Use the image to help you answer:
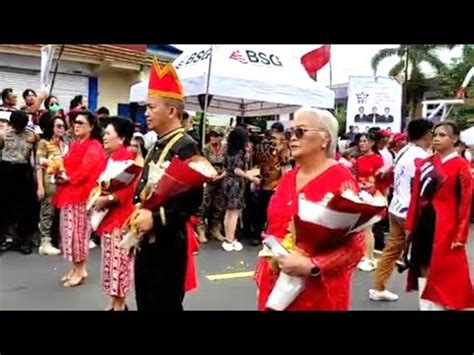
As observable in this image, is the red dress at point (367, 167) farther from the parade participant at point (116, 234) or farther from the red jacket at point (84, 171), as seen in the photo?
the parade participant at point (116, 234)

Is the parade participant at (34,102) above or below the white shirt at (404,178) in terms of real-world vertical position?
above

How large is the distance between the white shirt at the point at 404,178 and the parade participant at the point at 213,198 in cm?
265

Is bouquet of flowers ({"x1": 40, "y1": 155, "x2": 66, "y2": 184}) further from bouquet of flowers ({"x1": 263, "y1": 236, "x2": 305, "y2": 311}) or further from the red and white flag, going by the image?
the red and white flag

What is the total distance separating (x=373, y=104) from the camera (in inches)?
486

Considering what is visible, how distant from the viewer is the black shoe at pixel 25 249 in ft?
21.2

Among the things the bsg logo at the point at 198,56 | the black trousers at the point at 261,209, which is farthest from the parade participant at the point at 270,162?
the bsg logo at the point at 198,56

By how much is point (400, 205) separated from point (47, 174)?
3.59 m

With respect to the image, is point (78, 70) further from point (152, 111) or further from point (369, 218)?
point (369, 218)

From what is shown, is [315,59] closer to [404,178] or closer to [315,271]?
[404,178]

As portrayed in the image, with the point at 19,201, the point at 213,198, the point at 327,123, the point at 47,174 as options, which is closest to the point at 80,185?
the point at 47,174

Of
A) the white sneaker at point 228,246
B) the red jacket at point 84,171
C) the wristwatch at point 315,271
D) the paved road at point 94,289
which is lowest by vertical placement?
the paved road at point 94,289

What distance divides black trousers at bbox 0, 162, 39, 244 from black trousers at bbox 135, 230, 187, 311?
3.84 metres

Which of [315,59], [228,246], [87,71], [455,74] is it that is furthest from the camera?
[455,74]
